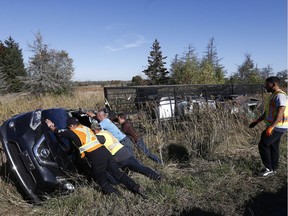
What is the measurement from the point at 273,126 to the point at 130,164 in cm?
248

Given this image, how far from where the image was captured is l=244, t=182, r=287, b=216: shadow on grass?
382 cm

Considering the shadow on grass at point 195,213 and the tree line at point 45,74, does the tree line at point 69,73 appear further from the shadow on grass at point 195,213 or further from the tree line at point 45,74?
the shadow on grass at point 195,213

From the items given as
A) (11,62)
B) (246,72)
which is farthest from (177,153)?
(11,62)

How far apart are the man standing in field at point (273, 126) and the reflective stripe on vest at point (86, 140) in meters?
2.89

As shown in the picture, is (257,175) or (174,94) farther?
(174,94)

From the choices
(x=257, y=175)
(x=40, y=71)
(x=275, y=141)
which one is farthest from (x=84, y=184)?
(x=40, y=71)

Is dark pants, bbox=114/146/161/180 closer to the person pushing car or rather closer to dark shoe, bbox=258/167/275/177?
the person pushing car

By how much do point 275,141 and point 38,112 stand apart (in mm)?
4093

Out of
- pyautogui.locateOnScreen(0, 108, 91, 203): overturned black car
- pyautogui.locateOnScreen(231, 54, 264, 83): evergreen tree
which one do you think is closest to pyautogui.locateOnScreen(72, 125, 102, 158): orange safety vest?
pyautogui.locateOnScreen(0, 108, 91, 203): overturned black car

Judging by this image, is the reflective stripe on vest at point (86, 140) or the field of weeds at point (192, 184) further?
the reflective stripe on vest at point (86, 140)

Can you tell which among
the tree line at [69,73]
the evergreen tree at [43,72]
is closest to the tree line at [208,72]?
the tree line at [69,73]

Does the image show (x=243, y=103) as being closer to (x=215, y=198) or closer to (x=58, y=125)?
(x=215, y=198)

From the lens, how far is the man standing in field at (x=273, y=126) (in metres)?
4.82

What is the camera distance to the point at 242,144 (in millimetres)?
7031
